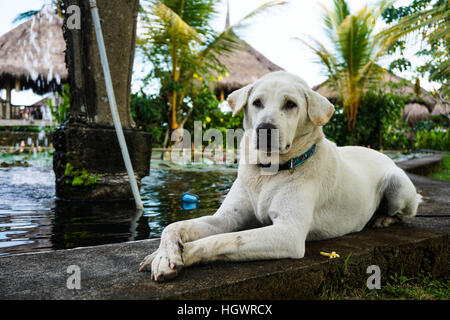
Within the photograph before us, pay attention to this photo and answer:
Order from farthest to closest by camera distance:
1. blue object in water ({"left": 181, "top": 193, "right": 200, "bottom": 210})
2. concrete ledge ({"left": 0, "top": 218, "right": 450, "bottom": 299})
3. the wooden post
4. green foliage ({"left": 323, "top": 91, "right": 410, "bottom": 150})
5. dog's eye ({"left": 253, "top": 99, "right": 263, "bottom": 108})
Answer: the wooden post, green foliage ({"left": 323, "top": 91, "right": 410, "bottom": 150}), blue object in water ({"left": 181, "top": 193, "right": 200, "bottom": 210}), dog's eye ({"left": 253, "top": 99, "right": 263, "bottom": 108}), concrete ledge ({"left": 0, "top": 218, "right": 450, "bottom": 299})

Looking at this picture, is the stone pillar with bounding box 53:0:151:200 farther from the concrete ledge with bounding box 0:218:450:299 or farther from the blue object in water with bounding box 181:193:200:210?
the concrete ledge with bounding box 0:218:450:299

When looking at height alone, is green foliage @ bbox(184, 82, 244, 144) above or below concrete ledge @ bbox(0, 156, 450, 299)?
above

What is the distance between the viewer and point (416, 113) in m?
28.4

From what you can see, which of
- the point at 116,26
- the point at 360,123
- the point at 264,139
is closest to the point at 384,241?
the point at 264,139

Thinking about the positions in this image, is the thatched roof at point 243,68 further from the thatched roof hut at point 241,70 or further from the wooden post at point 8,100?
the wooden post at point 8,100

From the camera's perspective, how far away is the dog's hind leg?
2828 mm

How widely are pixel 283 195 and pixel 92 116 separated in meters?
3.29

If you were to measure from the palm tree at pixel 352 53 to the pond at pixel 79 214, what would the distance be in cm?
830

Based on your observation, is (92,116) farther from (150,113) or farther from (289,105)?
(150,113)

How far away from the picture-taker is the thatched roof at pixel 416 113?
2838 cm

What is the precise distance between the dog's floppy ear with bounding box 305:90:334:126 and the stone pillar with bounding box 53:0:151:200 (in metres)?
3.06

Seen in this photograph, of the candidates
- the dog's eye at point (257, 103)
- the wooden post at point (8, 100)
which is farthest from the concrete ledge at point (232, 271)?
the wooden post at point (8, 100)

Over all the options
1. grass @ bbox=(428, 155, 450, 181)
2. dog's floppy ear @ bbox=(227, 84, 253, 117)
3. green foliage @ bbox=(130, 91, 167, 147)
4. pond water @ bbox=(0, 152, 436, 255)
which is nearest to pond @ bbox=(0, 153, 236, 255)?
pond water @ bbox=(0, 152, 436, 255)

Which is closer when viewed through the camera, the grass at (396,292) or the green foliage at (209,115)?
the grass at (396,292)
